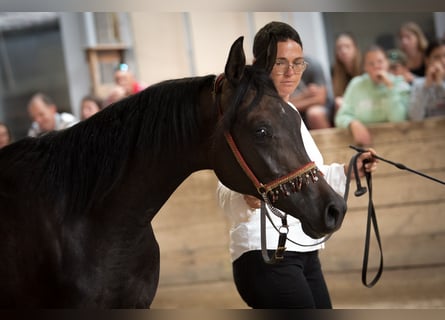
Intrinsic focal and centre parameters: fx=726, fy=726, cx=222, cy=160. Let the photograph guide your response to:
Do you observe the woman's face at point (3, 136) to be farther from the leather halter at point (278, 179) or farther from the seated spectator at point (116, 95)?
the leather halter at point (278, 179)

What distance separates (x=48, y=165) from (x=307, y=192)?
0.62 metres

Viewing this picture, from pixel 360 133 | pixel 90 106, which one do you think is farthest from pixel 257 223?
pixel 90 106

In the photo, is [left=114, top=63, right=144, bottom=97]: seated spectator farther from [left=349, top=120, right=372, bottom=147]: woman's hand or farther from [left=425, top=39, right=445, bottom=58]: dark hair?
[left=425, top=39, right=445, bottom=58]: dark hair

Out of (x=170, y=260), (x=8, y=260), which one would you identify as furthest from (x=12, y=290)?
(x=170, y=260)

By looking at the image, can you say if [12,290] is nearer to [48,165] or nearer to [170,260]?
[48,165]

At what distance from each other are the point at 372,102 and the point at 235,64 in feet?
6.35

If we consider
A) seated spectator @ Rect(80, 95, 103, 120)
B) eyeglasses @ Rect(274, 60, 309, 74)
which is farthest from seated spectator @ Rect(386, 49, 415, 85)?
eyeglasses @ Rect(274, 60, 309, 74)

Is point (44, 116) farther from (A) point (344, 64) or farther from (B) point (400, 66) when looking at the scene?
(B) point (400, 66)

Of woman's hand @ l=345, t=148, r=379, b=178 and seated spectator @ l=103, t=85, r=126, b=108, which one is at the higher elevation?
seated spectator @ l=103, t=85, r=126, b=108

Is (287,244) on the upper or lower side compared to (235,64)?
lower

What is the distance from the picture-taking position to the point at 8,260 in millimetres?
1726

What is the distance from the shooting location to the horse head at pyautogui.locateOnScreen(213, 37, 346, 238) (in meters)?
1.61

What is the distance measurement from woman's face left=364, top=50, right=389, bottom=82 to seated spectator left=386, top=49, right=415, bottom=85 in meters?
0.05

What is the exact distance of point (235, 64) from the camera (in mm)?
1616
